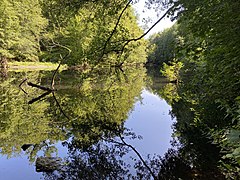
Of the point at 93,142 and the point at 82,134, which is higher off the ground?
the point at 82,134

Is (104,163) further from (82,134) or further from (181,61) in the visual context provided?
(181,61)

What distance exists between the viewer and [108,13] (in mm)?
4602

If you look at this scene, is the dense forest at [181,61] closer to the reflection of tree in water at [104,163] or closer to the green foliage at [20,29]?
the reflection of tree in water at [104,163]

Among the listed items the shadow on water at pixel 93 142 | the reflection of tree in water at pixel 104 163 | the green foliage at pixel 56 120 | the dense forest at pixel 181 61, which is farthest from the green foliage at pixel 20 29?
the reflection of tree in water at pixel 104 163

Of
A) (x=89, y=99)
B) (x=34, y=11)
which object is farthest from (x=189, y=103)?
(x=34, y=11)

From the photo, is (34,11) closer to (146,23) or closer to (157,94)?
(157,94)

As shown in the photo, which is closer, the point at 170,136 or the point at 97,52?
the point at 97,52

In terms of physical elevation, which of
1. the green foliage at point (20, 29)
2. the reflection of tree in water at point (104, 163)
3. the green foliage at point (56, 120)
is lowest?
the reflection of tree in water at point (104, 163)

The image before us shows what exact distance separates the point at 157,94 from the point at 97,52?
50.1 ft

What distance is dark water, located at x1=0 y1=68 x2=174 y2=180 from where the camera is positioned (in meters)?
6.88

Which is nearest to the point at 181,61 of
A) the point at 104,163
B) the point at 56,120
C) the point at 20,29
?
the point at 104,163

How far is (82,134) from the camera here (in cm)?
950

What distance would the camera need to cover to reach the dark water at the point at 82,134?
6883mm

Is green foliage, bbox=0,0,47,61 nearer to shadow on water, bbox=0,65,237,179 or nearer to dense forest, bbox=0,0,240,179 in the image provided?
dense forest, bbox=0,0,240,179
